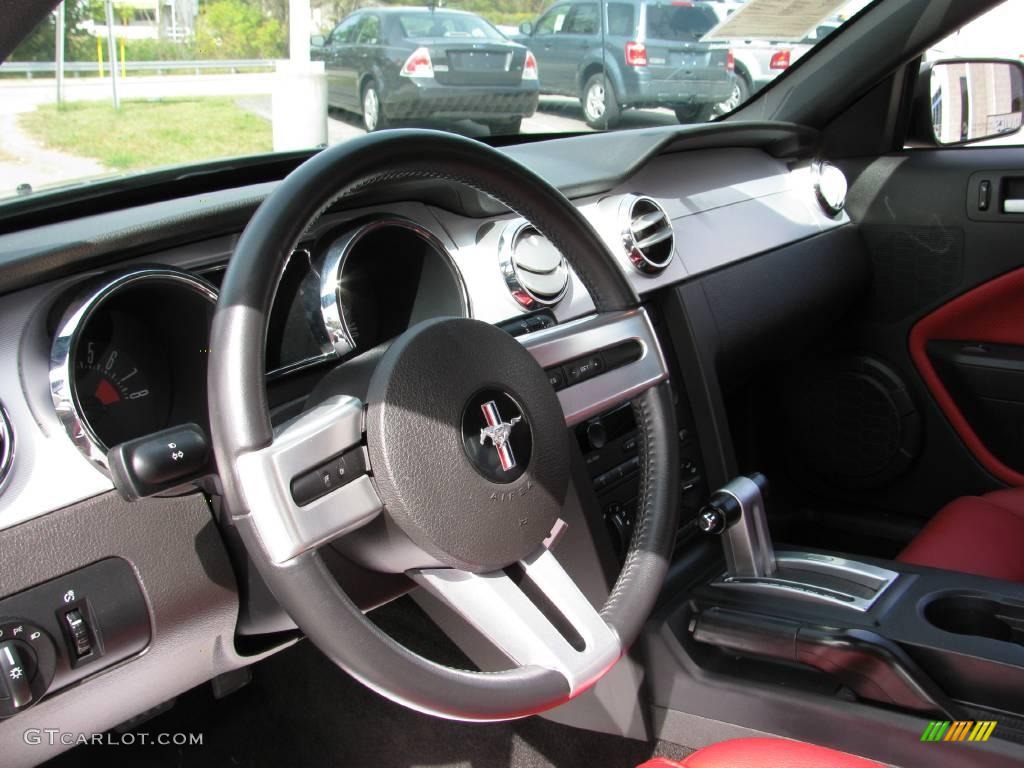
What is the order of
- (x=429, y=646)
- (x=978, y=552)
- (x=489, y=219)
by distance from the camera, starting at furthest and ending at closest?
(x=429, y=646)
(x=978, y=552)
(x=489, y=219)

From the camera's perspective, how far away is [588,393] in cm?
137

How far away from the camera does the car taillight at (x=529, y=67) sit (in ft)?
7.82

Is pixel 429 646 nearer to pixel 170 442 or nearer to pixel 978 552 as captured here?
pixel 978 552

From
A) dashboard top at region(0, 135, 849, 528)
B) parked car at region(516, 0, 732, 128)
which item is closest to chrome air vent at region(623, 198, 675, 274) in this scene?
dashboard top at region(0, 135, 849, 528)

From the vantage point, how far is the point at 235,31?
1706 mm

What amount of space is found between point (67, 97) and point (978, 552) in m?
1.74

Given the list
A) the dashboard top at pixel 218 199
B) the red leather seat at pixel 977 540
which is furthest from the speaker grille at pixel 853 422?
the dashboard top at pixel 218 199

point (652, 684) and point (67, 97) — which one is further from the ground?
point (67, 97)

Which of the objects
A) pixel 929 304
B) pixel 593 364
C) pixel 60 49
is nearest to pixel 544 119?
pixel 929 304

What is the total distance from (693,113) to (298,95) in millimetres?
1041

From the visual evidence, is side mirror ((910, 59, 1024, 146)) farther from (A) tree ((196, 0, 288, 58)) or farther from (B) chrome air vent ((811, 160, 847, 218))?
(A) tree ((196, 0, 288, 58))

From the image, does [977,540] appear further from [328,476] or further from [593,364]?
[328,476]

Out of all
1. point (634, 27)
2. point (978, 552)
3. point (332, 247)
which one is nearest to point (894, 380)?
point (978, 552)

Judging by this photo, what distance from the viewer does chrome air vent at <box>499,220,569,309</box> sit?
5.40 feet
